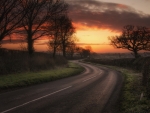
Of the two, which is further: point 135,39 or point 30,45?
point 135,39

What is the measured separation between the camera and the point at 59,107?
10.5 metres

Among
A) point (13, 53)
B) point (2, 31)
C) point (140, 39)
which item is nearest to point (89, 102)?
point (2, 31)

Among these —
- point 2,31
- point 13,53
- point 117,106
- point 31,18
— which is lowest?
point 117,106

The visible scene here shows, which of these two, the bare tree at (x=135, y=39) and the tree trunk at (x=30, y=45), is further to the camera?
the bare tree at (x=135, y=39)

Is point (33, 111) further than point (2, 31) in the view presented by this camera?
No

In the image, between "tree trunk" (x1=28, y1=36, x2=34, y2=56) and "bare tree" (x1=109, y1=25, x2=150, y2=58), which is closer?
"tree trunk" (x1=28, y1=36, x2=34, y2=56)

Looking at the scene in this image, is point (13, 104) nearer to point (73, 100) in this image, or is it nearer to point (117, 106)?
point (73, 100)

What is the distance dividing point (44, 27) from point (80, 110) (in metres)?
23.7

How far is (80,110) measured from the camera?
33.0 feet

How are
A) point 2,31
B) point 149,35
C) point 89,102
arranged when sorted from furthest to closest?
point 149,35 < point 2,31 < point 89,102

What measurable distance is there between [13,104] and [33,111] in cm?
187

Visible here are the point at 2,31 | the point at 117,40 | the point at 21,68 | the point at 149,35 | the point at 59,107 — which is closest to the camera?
the point at 59,107

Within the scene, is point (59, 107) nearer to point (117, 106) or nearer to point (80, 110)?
point (80, 110)

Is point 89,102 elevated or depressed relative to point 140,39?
depressed
